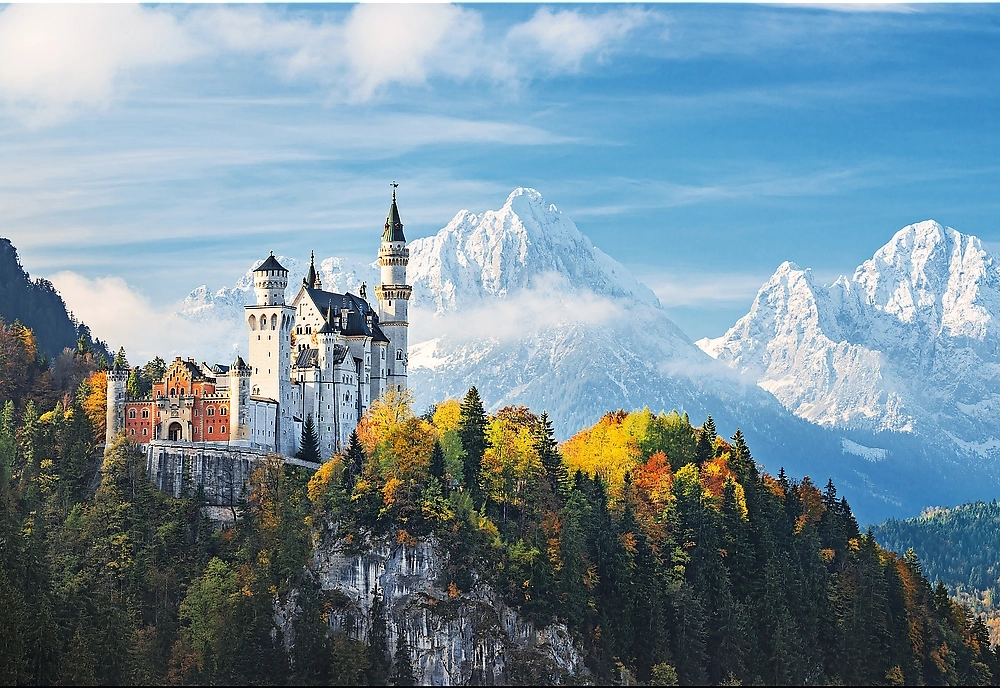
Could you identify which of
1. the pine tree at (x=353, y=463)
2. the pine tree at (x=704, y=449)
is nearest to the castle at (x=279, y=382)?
the pine tree at (x=353, y=463)

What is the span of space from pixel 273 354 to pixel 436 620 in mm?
30235

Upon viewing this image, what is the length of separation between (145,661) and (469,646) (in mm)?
26790

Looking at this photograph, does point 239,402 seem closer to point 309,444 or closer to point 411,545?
point 309,444

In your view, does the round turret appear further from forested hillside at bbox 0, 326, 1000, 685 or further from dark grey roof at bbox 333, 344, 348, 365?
forested hillside at bbox 0, 326, 1000, 685

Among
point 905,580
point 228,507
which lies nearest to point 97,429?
point 228,507

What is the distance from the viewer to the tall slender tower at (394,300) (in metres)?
164

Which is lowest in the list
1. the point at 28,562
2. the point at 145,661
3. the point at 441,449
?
the point at 145,661

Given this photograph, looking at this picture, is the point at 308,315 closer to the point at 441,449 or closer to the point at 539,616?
the point at 441,449

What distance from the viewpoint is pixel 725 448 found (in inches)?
6368

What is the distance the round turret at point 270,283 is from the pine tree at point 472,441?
820 inches

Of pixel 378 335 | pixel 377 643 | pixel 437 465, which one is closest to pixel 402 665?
pixel 377 643

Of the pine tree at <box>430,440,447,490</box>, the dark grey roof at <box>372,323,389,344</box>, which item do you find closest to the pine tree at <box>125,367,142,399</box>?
the dark grey roof at <box>372,323,389,344</box>

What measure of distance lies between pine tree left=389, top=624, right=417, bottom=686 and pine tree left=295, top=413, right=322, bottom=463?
2079 cm

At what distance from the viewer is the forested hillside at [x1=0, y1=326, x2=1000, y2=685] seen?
133m
